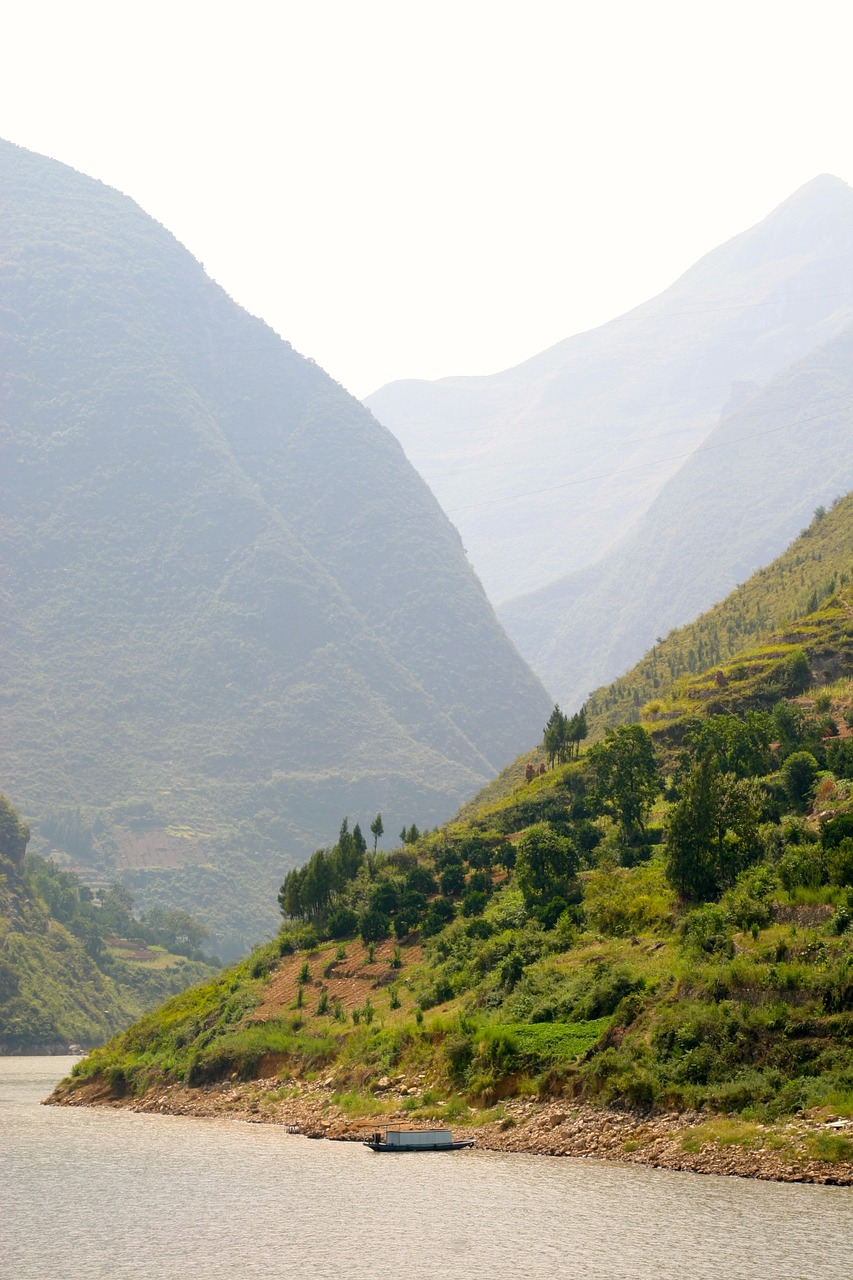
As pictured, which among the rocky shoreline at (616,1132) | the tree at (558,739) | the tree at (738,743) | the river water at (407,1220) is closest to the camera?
the river water at (407,1220)

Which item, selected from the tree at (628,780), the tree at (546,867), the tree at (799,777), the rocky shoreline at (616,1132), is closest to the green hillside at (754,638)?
the tree at (628,780)

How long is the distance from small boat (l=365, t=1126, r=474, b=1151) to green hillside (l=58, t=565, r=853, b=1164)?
232 cm

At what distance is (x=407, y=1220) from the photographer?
4125cm

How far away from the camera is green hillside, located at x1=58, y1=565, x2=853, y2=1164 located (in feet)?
156

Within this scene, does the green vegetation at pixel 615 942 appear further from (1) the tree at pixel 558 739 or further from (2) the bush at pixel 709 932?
(1) the tree at pixel 558 739

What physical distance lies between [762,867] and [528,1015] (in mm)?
11281

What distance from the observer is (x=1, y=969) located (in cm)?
17412

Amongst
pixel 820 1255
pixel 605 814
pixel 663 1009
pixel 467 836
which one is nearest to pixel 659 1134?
pixel 663 1009

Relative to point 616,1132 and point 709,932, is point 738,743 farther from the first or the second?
point 616,1132

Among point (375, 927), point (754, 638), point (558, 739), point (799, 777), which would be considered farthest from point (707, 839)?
point (754, 638)

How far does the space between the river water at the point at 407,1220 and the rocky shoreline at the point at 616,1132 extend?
842 millimetres

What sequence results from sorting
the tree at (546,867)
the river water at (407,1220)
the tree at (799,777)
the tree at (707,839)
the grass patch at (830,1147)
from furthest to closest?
the tree at (799,777)
the tree at (546,867)
the tree at (707,839)
the grass patch at (830,1147)
the river water at (407,1220)

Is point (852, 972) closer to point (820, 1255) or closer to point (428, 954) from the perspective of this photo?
point (820, 1255)

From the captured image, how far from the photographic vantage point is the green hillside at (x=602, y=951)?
47.7 metres
